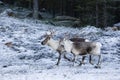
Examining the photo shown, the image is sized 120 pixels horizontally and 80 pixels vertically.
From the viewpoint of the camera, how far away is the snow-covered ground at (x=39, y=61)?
1391 cm

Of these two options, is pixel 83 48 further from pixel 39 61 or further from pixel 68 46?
pixel 39 61

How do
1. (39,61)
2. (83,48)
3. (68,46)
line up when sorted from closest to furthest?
(83,48)
(68,46)
(39,61)

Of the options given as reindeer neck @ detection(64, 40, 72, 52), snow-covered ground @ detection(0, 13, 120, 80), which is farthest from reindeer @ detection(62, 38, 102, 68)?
snow-covered ground @ detection(0, 13, 120, 80)

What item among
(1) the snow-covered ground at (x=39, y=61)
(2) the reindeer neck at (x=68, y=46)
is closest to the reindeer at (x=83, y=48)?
(2) the reindeer neck at (x=68, y=46)

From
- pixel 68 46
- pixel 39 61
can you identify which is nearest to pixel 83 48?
pixel 68 46

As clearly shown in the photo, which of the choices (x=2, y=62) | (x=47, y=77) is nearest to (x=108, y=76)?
(x=47, y=77)

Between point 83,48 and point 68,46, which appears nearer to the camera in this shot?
point 83,48

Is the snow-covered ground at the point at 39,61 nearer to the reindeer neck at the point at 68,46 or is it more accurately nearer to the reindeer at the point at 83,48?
the reindeer at the point at 83,48

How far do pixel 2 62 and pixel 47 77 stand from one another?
16.7ft

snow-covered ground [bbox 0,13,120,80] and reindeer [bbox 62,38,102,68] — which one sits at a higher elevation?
reindeer [bbox 62,38,102,68]

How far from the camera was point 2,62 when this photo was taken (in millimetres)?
18141

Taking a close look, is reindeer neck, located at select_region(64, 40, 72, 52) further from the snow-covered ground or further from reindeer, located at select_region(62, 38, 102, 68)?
the snow-covered ground

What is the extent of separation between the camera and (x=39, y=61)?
18.4 metres

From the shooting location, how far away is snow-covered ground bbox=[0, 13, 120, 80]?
13.9 m
